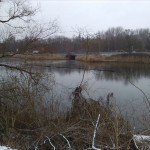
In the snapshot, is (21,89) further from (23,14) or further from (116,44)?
(116,44)

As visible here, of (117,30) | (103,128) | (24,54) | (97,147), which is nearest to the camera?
(97,147)

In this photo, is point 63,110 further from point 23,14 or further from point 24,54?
point 23,14

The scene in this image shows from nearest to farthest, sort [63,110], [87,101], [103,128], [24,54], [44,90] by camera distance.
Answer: [103,128] < [87,101] < [63,110] < [44,90] < [24,54]

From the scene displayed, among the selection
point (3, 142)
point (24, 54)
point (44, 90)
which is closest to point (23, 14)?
point (24, 54)

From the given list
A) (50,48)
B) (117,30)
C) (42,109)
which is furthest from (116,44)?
(42,109)

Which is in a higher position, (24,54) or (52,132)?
(24,54)

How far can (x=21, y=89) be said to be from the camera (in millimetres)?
10031

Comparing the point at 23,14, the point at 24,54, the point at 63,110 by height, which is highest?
the point at 23,14

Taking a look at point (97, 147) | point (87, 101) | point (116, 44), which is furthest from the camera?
point (116, 44)

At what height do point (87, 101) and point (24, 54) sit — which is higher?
point (24, 54)

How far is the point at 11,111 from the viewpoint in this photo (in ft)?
29.3

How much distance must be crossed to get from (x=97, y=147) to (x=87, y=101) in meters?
3.24

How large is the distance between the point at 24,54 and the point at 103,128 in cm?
759

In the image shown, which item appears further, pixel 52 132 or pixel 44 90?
pixel 44 90
